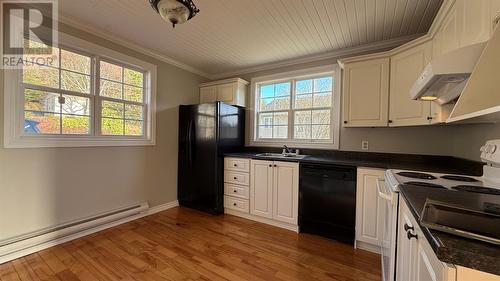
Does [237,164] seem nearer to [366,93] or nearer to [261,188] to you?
[261,188]

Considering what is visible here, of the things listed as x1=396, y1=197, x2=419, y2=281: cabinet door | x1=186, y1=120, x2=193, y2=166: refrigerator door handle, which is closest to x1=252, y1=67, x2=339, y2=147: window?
x1=186, y1=120, x2=193, y2=166: refrigerator door handle

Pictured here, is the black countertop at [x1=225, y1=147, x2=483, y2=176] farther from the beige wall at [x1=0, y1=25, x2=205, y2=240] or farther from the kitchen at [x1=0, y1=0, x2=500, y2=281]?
the beige wall at [x1=0, y1=25, x2=205, y2=240]

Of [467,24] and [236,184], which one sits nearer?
[467,24]

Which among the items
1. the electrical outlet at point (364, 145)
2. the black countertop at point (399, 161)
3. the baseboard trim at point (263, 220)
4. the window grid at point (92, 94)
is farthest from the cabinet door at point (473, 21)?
the window grid at point (92, 94)

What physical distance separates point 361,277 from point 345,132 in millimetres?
1736

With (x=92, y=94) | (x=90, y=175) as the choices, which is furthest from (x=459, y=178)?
(x=92, y=94)

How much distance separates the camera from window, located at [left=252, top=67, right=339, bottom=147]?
3082 mm

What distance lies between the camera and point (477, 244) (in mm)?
526

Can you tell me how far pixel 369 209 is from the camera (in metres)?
2.14

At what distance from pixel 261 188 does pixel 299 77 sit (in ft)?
5.97

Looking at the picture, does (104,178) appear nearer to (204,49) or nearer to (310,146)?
(204,49)

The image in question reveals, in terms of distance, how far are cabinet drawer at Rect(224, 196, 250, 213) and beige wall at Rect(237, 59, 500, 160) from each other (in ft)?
5.19

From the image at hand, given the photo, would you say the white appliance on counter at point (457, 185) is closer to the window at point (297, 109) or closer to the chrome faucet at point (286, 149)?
the window at point (297, 109)

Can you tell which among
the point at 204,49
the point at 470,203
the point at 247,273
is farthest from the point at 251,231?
the point at 204,49
